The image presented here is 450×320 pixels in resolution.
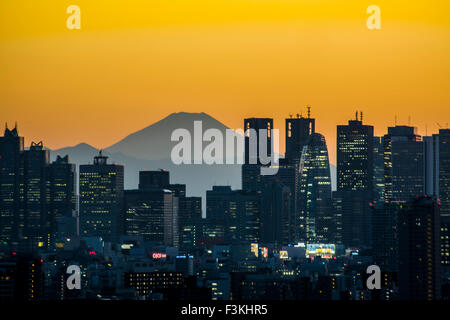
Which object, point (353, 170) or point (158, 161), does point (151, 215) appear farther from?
point (353, 170)

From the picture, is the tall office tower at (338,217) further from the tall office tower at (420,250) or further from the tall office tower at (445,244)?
the tall office tower at (445,244)

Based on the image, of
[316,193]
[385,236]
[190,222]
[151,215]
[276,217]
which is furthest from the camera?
[316,193]

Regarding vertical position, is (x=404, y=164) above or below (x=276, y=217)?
above

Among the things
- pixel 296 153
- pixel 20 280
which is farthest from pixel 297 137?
pixel 20 280

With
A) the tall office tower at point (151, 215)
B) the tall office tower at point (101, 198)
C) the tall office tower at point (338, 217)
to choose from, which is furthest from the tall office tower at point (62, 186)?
the tall office tower at point (338, 217)

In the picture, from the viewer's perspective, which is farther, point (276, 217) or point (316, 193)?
point (316, 193)
